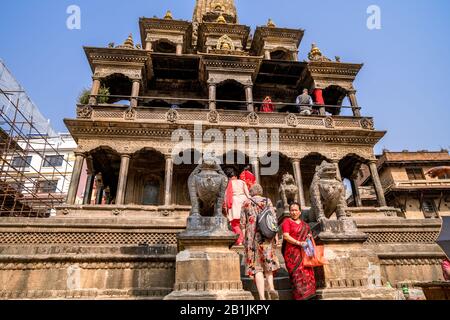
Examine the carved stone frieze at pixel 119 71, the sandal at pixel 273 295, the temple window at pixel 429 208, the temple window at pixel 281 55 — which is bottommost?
the sandal at pixel 273 295

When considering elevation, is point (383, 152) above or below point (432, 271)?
above

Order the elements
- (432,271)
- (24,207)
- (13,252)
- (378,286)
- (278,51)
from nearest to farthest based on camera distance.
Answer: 1. (378,286)
2. (13,252)
3. (432,271)
4. (24,207)
5. (278,51)

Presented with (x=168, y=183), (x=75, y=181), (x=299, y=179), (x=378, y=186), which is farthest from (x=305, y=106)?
(x=75, y=181)

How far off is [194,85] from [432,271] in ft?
57.0

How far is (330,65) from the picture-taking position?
1947 centimetres

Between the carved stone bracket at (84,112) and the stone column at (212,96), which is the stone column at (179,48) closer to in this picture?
the stone column at (212,96)

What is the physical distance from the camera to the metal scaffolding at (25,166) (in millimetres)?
17219

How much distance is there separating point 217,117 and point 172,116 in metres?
2.53

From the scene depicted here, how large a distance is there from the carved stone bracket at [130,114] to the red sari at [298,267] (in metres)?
13.1

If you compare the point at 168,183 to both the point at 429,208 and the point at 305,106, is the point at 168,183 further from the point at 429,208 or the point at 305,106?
the point at 429,208

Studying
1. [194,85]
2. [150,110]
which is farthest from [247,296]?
→ [194,85]

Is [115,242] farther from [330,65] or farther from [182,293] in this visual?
[330,65]

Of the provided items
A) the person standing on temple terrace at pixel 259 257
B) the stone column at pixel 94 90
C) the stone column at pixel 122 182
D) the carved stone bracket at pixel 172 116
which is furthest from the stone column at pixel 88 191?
the person standing on temple terrace at pixel 259 257

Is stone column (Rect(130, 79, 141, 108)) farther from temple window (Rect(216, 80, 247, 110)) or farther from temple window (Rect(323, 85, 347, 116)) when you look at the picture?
temple window (Rect(323, 85, 347, 116))
